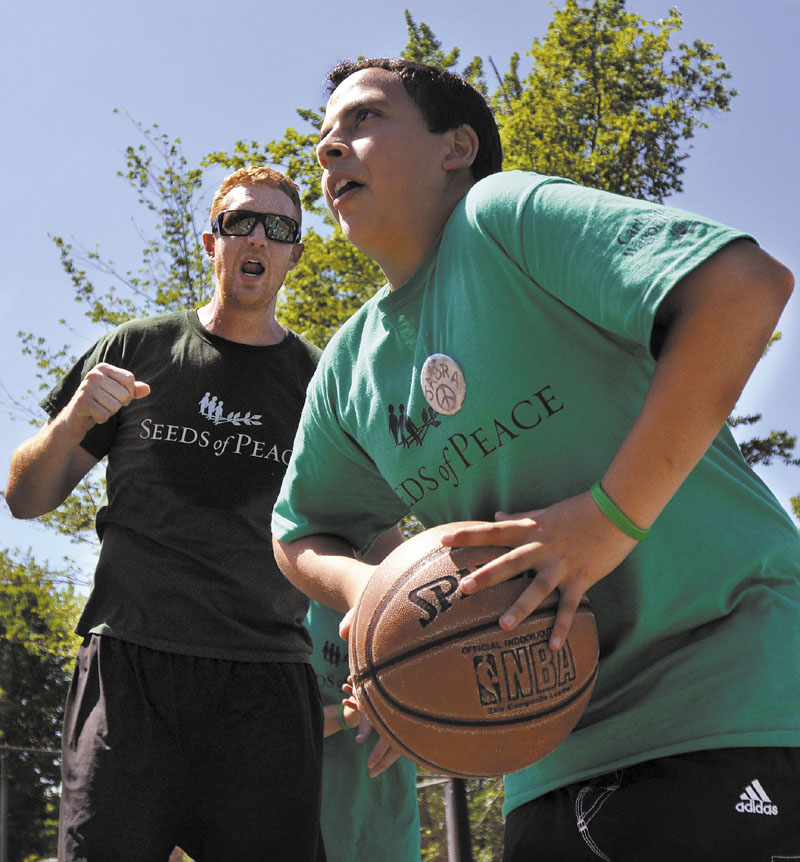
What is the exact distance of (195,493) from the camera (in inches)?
161

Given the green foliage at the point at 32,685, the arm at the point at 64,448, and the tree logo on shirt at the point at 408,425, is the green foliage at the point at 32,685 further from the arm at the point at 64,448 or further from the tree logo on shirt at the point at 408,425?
the tree logo on shirt at the point at 408,425

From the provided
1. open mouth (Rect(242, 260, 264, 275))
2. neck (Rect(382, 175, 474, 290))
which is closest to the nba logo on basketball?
neck (Rect(382, 175, 474, 290))

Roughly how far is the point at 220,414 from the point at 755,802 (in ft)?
9.14

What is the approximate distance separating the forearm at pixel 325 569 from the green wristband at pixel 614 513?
30.1 inches

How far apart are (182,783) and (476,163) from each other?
2.32 m

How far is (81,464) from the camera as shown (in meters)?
4.36

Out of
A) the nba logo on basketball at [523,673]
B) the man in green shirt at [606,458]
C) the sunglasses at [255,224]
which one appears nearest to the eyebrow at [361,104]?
the man in green shirt at [606,458]

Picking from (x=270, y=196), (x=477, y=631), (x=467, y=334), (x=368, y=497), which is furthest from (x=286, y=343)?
(x=477, y=631)

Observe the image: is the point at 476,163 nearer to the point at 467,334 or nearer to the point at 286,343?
the point at 467,334

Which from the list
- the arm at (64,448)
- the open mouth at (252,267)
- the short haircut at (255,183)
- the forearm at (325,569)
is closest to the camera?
the forearm at (325,569)

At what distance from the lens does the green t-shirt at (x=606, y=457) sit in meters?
2.04

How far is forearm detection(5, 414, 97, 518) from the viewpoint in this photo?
13.5 ft

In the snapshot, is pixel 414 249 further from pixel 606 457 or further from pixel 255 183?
pixel 255 183

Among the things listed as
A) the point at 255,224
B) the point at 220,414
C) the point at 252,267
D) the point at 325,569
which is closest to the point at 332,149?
the point at 325,569
